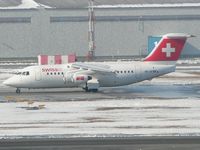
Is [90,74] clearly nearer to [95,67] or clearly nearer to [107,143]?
[95,67]

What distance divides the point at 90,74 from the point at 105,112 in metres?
12.8

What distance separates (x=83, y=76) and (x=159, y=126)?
59.6 feet

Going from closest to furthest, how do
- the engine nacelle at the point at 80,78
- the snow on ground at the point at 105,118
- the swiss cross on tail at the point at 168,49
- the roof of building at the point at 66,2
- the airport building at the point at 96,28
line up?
the snow on ground at the point at 105,118 → the engine nacelle at the point at 80,78 → the swiss cross on tail at the point at 168,49 → the airport building at the point at 96,28 → the roof of building at the point at 66,2

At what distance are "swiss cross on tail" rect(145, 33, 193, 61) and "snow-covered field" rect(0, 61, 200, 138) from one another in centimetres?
243

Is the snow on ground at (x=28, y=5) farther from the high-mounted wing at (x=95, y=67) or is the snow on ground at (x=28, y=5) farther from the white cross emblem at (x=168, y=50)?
the white cross emblem at (x=168, y=50)

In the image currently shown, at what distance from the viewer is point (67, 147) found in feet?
92.6

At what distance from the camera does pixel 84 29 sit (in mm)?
100062

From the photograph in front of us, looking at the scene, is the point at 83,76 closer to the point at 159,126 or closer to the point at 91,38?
the point at 159,126

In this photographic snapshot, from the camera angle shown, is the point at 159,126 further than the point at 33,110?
No

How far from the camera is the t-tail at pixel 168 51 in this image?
5278 cm

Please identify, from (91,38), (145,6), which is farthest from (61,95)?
(145,6)

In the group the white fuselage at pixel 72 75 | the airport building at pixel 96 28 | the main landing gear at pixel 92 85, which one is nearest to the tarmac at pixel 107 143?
the main landing gear at pixel 92 85

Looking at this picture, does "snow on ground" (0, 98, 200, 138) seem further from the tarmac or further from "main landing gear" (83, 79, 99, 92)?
"main landing gear" (83, 79, 99, 92)

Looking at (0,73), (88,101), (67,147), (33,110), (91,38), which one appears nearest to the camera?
(67,147)
